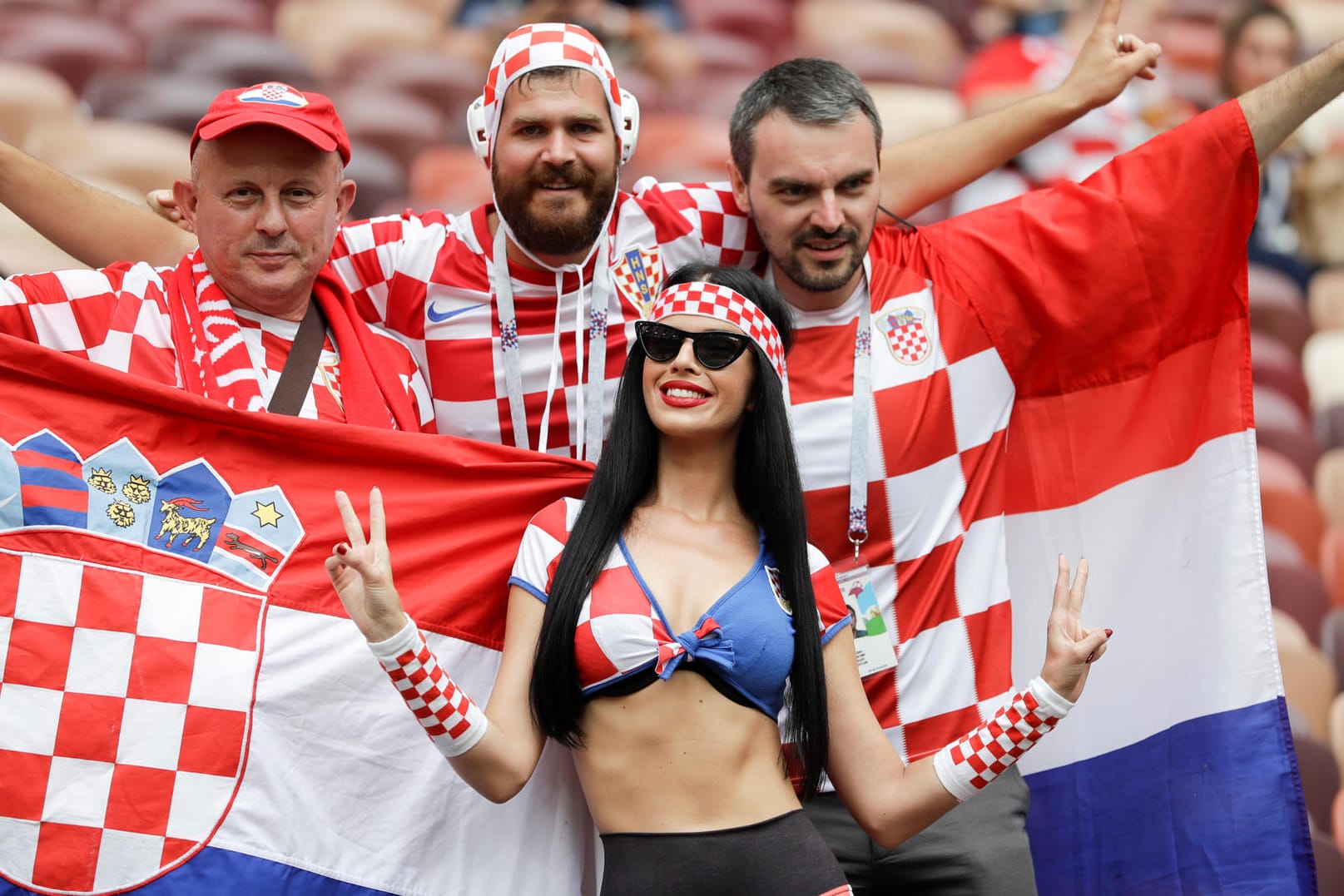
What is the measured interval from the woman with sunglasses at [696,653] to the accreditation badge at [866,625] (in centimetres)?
33

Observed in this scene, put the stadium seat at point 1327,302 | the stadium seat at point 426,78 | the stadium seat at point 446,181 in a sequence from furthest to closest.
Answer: the stadium seat at point 426,78 → the stadium seat at point 1327,302 → the stadium seat at point 446,181

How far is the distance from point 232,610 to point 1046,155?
439cm

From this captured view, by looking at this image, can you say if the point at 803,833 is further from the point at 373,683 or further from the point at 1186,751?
the point at 1186,751

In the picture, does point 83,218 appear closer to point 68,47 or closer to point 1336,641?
point 68,47

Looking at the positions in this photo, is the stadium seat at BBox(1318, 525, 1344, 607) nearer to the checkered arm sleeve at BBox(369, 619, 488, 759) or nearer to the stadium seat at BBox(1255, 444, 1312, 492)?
the stadium seat at BBox(1255, 444, 1312, 492)

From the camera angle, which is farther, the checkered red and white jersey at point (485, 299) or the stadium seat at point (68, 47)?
the stadium seat at point (68, 47)

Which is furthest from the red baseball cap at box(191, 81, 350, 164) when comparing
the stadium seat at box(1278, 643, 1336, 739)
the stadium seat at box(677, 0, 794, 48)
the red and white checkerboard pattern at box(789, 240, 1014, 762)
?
the stadium seat at box(677, 0, 794, 48)

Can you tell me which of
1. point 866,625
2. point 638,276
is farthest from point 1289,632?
point 638,276

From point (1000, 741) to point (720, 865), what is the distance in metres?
0.50

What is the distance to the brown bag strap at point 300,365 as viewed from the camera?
3.03 metres

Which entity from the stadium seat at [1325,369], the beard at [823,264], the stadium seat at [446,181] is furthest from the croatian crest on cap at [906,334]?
the stadium seat at [1325,369]

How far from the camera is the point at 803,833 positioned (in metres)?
2.72

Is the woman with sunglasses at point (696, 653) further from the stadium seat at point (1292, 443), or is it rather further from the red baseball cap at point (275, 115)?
the stadium seat at point (1292, 443)

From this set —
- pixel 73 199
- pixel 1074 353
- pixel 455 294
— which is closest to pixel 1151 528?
pixel 1074 353
